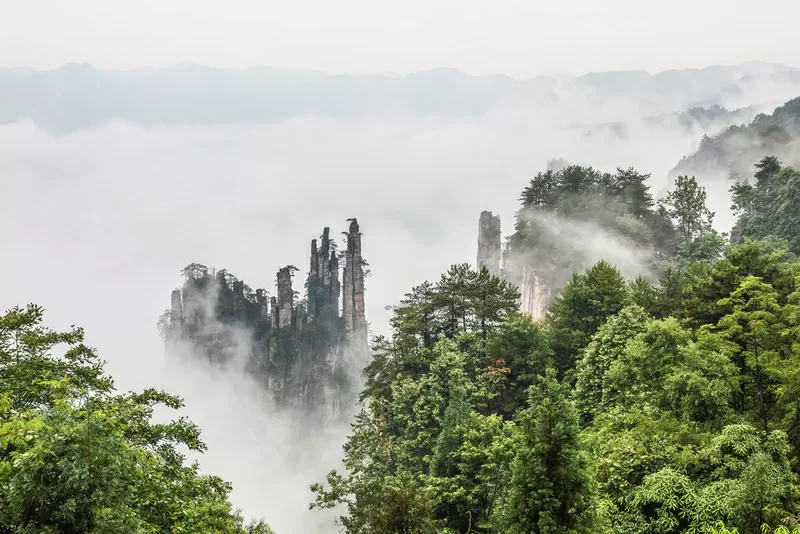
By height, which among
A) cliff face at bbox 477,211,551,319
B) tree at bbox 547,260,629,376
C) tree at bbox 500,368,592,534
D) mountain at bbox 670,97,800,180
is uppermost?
mountain at bbox 670,97,800,180

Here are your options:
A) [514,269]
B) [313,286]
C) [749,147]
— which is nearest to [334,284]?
[313,286]

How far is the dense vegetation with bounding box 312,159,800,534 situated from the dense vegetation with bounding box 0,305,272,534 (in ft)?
25.3

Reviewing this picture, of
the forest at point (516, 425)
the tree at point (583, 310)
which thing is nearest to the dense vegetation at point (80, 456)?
the forest at point (516, 425)

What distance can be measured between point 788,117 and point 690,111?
7137 centimetres

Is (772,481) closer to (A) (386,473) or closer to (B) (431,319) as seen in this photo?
(A) (386,473)

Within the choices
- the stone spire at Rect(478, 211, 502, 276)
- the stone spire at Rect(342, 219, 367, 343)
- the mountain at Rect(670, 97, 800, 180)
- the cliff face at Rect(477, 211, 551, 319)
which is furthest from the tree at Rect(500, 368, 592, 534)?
the stone spire at Rect(342, 219, 367, 343)

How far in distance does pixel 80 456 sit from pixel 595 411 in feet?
76.9

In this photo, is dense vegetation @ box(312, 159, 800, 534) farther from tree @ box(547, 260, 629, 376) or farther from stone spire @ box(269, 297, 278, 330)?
stone spire @ box(269, 297, 278, 330)

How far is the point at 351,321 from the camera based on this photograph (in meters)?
108

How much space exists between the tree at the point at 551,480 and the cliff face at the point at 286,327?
89.3 metres

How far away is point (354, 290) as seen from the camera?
107375 mm

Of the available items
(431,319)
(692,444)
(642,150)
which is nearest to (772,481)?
(692,444)

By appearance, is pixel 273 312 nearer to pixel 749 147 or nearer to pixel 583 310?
pixel 583 310

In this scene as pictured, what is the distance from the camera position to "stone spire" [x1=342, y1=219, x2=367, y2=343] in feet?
352
